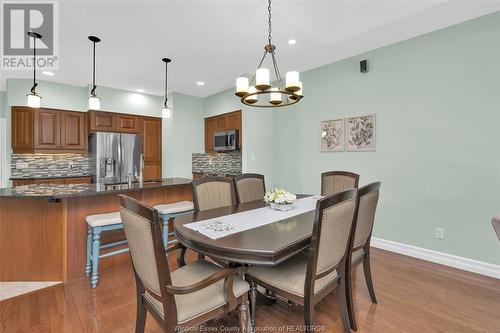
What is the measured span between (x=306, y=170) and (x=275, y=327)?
9.09 feet

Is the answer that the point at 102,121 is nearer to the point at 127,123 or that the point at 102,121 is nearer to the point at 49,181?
the point at 127,123

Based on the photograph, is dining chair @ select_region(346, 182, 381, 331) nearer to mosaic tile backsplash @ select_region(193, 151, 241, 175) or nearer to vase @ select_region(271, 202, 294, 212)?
vase @ select_region(271, 202, 294, 212)

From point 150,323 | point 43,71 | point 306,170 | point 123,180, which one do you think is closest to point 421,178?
point 306,170

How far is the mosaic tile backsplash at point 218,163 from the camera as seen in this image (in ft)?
16.4

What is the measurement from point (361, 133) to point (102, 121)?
4709mm

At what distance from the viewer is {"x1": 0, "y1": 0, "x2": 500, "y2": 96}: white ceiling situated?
2.38 metres

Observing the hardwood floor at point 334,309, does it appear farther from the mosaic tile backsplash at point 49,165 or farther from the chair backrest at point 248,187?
the mosaic tile backsplash at point 49,165

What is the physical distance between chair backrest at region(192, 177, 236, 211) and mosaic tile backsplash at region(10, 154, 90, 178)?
148 inches

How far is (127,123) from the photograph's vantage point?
504 centimetres

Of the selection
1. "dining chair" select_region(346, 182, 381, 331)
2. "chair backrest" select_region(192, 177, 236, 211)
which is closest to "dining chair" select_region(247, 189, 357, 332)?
"dining chair" select_region(346, 182, 381, 331)

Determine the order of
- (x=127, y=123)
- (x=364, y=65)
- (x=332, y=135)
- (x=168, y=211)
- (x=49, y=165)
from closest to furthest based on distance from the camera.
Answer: (x=168, y=211)
(x=364, y=65)
(x=332, y=135)
(x=49, y=165)
(x=127, y=123)

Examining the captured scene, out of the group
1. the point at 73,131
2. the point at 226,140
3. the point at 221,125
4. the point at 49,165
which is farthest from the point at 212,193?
the point at 49,165

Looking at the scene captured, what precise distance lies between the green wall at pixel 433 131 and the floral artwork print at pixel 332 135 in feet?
0.31

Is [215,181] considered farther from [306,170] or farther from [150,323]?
[306,170]
